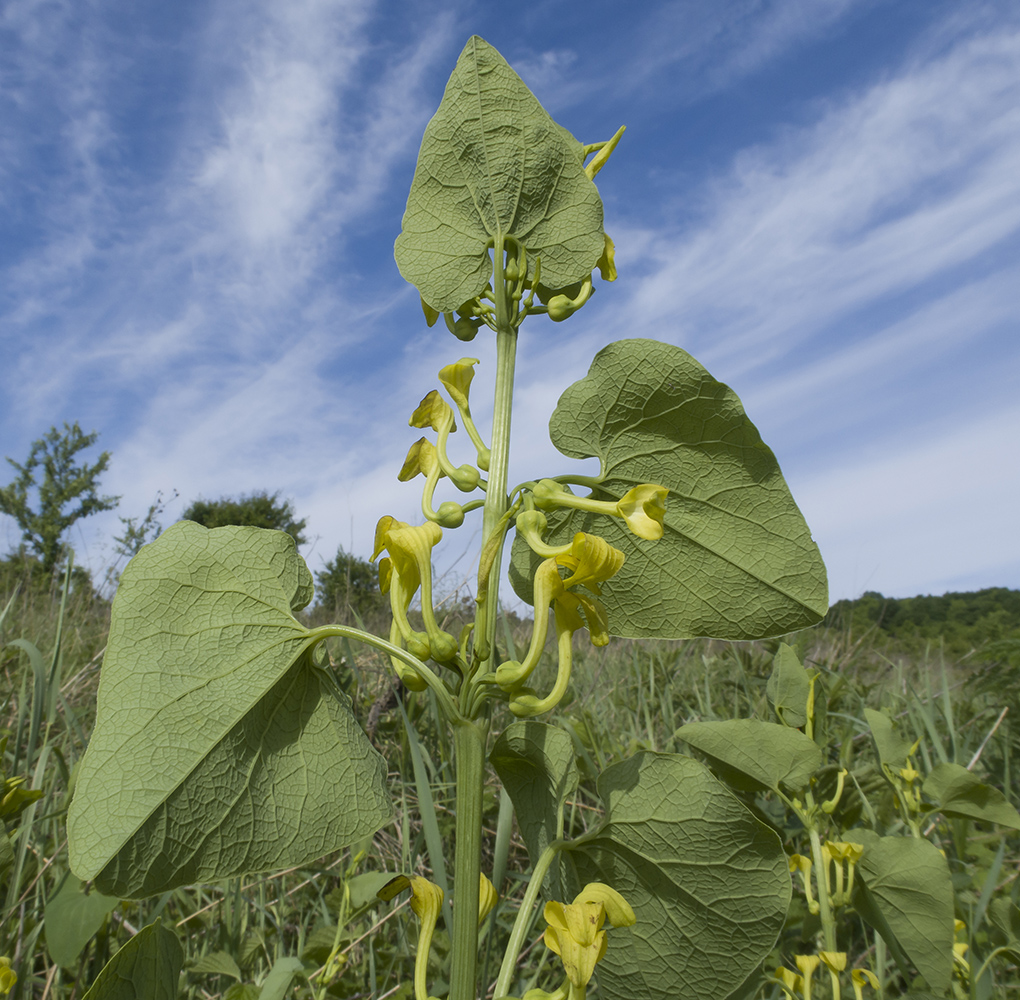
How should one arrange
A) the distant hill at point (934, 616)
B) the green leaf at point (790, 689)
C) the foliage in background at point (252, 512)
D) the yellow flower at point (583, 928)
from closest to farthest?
1. the yellow flower at point (583, 928)
2. the green leaf at point (790, 689)
3. the distant hill at point (934, 616)
4. the foliage in background at point (252, 512)

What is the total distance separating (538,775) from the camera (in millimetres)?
740

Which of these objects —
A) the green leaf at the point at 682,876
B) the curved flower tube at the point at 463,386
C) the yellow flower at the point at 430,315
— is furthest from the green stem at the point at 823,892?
the yellow flower at the point at 430,315

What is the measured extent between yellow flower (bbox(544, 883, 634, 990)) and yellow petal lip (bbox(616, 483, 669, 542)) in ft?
1.06

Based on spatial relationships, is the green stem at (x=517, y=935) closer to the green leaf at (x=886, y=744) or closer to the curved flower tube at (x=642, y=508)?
the curved flower tube at (x=642, y=508)

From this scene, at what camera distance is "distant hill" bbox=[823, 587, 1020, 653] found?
4094mm

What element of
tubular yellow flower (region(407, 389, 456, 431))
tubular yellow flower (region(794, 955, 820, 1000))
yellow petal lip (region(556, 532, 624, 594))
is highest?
tubular yellow flower (region(407, 389, 456, 431))

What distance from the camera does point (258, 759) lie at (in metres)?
0.70

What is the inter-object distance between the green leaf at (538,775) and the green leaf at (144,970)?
373mm

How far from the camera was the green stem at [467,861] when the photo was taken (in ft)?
1.93

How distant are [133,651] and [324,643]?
0.19m

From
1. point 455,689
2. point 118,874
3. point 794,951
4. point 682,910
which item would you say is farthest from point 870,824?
point 118,874

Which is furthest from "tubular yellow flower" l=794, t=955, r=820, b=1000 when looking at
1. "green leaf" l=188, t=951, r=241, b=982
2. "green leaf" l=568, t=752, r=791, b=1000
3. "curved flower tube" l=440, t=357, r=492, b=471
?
"curved flower tube" l=440, t=357, r=492, b=471

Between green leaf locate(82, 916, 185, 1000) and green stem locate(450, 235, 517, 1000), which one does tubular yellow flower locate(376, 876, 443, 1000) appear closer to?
green stem locate(450, 235, 517, 1000)

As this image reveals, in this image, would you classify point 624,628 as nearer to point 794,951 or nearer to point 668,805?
point 668,805
